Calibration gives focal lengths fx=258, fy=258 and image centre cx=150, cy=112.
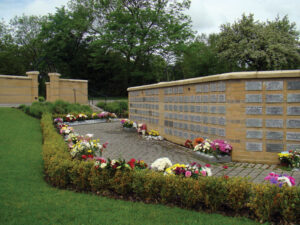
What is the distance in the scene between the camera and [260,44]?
26016 millimetres

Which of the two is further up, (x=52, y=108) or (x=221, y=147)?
(x=52, y=108)

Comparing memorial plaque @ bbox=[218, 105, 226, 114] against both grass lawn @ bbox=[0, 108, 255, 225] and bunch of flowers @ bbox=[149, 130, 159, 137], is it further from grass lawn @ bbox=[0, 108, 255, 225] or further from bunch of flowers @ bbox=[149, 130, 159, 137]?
bunch of flowers @ bbox=[149, 130, 159, 137]

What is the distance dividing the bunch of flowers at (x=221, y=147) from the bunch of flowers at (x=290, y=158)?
110 centimetres

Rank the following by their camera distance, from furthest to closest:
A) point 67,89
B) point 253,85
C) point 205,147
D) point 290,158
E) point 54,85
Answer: point 67,89, point 54,85, point 205,147, point 253,85, point 290,158

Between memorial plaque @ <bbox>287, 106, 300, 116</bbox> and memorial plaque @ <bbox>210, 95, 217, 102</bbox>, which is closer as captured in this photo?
memorial plaque @ <bbox>287, 106, 300, 116</bbox>

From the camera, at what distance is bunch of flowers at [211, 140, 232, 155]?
6180 mm

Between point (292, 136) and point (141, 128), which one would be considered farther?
point (141, 128)

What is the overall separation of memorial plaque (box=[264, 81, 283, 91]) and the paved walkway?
1.77 meters

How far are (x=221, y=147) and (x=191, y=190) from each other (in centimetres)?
270

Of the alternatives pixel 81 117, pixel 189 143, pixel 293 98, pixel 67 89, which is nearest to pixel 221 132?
pixel 189 143

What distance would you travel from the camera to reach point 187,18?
28.3 metres

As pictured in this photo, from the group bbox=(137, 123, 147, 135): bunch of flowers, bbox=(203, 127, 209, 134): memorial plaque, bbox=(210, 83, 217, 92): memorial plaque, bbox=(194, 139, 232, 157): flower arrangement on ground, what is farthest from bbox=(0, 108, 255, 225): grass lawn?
bbox=(137, 123, 147, 135): bunch of flowers

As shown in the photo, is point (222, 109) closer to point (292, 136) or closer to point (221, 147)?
point (221, 147)

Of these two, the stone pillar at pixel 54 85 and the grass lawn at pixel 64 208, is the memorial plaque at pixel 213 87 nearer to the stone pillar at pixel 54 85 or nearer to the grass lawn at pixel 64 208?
the grass lawn at pixel 64 208
